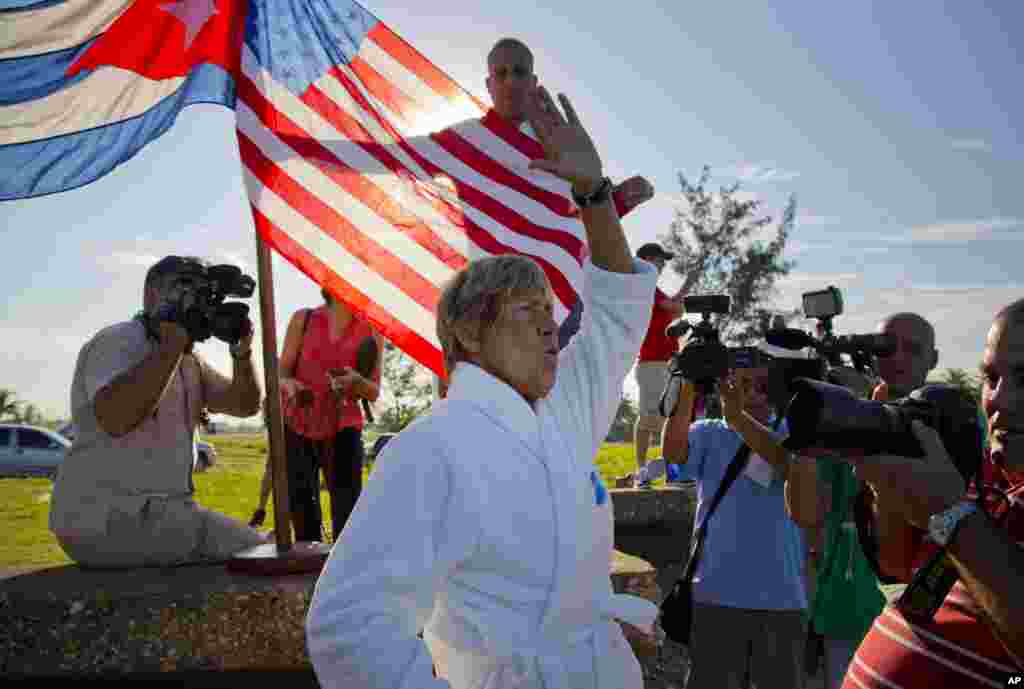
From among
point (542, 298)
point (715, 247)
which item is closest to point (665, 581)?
point (542, 298)

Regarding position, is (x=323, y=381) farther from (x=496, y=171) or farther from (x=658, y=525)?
(x=658, y=525)

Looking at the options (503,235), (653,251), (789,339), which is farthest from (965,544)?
(653,251)

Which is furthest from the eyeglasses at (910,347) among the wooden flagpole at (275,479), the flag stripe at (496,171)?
the wooden flagpole at (275,479)

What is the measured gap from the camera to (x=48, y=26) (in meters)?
4.41

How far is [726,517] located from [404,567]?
2.88 metres

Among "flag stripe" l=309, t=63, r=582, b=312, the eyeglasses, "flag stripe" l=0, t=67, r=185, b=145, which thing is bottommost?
the eyeglasses

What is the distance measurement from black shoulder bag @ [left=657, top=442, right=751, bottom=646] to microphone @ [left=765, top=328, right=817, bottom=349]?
112 centimetres

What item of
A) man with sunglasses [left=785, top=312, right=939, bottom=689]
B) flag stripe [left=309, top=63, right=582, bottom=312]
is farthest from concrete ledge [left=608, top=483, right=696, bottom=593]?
flag stripe [left=309, top=63, right=582, bottom=312]

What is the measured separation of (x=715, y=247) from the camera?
29.6 meters

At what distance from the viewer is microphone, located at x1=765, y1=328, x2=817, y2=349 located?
3.59m

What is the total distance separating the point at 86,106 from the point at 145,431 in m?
1.50

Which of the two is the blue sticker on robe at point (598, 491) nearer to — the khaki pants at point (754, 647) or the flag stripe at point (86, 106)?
the khaki pants at point (754, 647)

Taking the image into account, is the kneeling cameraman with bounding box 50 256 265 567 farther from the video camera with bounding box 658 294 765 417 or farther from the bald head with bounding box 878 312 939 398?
the bald head with bounding box 878 312 939 398

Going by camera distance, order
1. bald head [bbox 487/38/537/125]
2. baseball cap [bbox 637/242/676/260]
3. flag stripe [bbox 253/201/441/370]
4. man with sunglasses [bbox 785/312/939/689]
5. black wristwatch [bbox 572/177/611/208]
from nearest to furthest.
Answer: black wristwatch [bbox 572/177/611/208] < man with sunglasses [bbox 785/312/939/689] < flag stripe [bbox 253/201/441/370] < bald head [bbox 487/38/537/125] < baseball cap [bbox 637/242/676/260]
